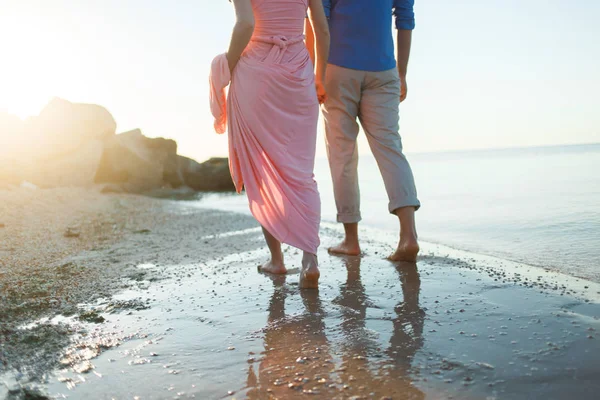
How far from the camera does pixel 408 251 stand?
137 inches

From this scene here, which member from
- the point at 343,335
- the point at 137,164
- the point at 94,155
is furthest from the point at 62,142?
the point at 343,335

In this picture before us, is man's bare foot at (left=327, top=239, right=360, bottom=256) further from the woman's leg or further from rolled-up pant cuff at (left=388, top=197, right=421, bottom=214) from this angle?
the woman's leg

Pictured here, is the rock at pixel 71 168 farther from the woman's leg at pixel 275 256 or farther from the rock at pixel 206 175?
the woman's leg at pixel 275 256

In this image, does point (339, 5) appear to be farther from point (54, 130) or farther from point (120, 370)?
point (54, 130)

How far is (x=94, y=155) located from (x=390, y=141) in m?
13.7

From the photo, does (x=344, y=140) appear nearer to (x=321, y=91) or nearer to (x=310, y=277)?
(x=321, y=91)

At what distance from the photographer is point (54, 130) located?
1552 cm

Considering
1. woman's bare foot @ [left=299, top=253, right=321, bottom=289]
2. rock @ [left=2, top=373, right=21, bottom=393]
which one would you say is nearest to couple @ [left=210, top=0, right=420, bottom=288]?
woman's bare foot @ [left=299, top=253, right=321, bottom=289]

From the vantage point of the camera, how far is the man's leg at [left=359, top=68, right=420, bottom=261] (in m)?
3.57

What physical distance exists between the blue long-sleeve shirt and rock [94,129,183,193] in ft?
37.9

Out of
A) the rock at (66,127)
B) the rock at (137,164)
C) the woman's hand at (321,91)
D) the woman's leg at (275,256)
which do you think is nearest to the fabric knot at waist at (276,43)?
the woman's hand at (321,91)

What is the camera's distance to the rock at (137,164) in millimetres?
15633

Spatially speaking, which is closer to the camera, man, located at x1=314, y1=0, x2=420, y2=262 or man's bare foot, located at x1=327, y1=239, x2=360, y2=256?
man, located at x1=314, y1=0, x2=420, y2=262

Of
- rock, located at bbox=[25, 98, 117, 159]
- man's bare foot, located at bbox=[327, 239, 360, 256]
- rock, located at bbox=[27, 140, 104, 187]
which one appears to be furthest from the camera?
rock, located at bbox=[25, 98, 117, 159]
